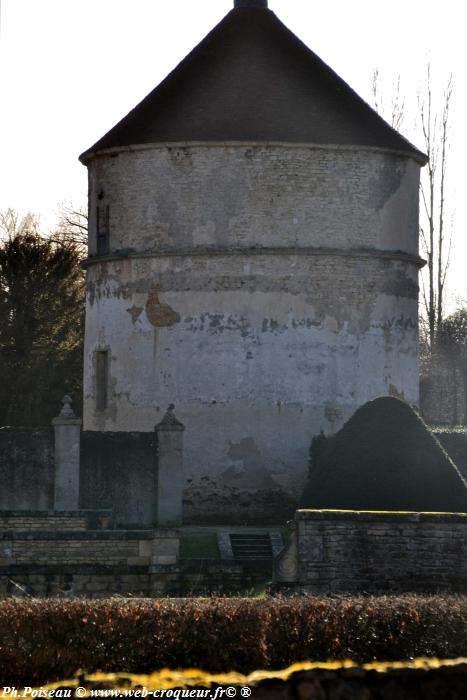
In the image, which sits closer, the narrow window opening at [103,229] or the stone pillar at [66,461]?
the stone pillar at [66,461]

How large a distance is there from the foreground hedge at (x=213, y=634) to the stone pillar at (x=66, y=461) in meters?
13.7

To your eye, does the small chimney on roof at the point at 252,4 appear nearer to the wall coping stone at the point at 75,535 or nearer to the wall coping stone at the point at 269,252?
the wall coping stone at the point at 269,252

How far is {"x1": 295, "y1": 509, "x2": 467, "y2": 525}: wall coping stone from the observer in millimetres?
22594

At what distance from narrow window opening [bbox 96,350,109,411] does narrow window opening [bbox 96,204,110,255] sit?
2281mm

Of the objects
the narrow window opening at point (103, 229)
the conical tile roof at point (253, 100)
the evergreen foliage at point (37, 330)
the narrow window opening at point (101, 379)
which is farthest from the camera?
the evergreen foliage at point (37, 330)

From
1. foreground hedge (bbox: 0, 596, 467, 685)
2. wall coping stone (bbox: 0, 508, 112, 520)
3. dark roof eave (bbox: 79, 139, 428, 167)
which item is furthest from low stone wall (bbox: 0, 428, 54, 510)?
foreground hedge (bbox: 0, 596, 467, 685)

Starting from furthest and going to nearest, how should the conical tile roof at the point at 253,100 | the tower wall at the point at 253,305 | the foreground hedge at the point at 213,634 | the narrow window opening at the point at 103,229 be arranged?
the narrow window opening at the point at 103,229
the conical tile roof at the point at 253,100
the tower wall at the point at 253,305
the foreground hedge at the point at 213,634

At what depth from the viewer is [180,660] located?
1523cm

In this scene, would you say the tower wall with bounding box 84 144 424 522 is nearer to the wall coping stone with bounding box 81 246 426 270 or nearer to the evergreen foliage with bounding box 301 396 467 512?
the wall coping stone with bounding box 81 246 426 270

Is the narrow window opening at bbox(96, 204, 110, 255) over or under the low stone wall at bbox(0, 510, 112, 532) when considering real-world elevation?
over

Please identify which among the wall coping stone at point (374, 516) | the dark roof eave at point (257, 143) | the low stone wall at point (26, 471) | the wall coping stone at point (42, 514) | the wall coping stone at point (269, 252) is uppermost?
A: the dark roof eave at point (257, 143)

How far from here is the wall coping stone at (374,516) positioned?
74.1ft

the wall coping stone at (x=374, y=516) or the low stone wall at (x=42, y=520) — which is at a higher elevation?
the wall coping stone at (x=374, y=516)

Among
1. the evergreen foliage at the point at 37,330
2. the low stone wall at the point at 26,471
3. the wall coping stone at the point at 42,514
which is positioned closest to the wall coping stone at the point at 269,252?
the low stone wall at the point at 26,471
